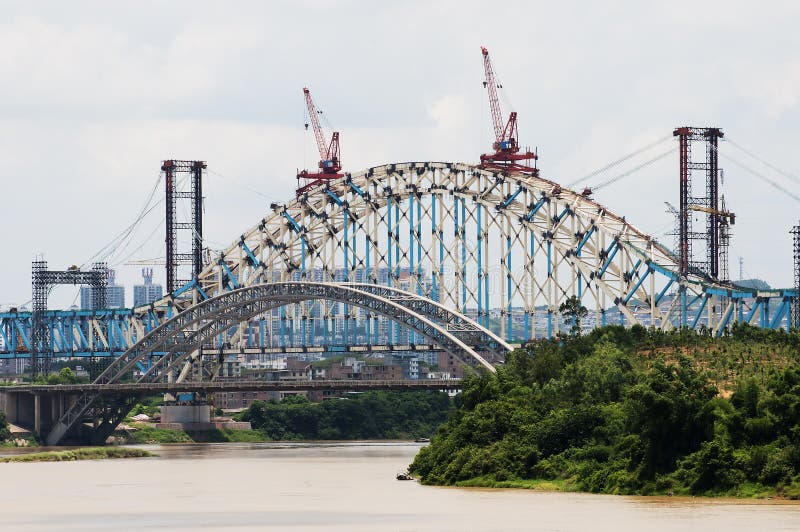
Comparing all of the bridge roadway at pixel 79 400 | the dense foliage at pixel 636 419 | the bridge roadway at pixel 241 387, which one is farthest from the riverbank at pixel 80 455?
the dense foliage at pixel 636 419

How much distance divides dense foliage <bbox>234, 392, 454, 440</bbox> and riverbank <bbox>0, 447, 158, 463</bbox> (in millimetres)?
39957

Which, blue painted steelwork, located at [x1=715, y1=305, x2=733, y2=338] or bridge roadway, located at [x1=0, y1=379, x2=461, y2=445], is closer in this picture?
blue painted steelwork, located at [x1=715, y1=305, x2=733, y2=338]

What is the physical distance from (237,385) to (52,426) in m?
20.1

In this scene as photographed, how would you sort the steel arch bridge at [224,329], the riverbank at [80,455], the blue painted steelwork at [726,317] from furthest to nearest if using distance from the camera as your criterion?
1. the steel arch bridge at [224,329]
2. the riverbank at [80,455]
3. the blue painted steelwork at [726,317]

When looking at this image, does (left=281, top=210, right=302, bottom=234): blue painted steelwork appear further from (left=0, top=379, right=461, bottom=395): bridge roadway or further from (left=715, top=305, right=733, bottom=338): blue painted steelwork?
(left=715, top=305, right=733, bottom=338): blue painted steelwork

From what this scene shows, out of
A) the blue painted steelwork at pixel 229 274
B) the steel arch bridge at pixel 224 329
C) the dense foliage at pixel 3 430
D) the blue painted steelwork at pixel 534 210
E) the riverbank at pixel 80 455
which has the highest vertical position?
the blue painted steelwork at pixel 534 210

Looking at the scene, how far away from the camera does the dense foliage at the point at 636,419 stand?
246ft

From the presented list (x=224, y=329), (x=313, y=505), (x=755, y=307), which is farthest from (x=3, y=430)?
(x=313, y=505)

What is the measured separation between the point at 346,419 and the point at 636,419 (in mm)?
104408

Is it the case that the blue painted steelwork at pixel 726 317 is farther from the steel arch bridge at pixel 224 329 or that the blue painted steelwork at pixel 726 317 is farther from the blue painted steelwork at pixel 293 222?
the blue painted steelwork at pixel 293 222

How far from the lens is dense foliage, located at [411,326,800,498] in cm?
7488

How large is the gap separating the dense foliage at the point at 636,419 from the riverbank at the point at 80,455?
1516 inches

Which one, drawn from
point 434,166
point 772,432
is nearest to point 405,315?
point 434,166

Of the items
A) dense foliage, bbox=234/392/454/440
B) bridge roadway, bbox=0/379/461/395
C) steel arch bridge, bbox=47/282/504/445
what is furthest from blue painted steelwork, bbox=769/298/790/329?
dense foliage, bbox=234/392/454/440
